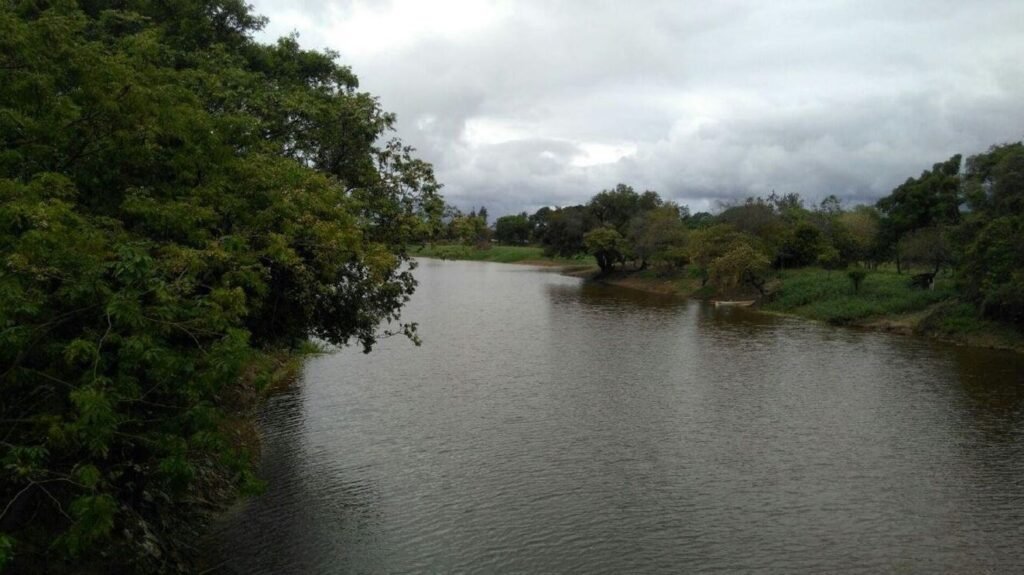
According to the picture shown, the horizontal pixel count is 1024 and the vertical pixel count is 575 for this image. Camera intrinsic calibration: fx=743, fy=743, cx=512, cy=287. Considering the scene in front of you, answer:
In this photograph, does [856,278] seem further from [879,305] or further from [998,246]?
[998,246]

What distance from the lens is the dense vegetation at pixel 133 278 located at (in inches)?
389

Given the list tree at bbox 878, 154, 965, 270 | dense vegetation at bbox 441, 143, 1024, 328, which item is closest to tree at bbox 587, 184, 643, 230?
dense vegetation at bbox 441, 143, 1024, 328

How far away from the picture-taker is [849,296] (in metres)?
56.3

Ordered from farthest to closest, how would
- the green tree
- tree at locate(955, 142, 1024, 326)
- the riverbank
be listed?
the green tree < the riverbank < tree at locate(955, 142, 1024, 326)

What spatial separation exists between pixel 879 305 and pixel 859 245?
791 inches

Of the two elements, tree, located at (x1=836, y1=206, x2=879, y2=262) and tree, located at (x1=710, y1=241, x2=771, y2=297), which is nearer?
tree, located at (x1=710, y1=241, x2=771, y2=297)

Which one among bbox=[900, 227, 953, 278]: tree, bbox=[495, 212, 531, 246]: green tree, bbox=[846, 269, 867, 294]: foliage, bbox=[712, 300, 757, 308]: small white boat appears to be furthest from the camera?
bbox=[495, 212, 531, 246]: green tree

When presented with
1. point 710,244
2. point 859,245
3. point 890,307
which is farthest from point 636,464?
point 859,245

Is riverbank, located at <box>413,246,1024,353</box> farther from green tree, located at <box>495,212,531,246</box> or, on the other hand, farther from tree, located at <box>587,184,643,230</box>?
green tree, located at <box>495,212,531,246</box>

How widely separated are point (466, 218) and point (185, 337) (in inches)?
479

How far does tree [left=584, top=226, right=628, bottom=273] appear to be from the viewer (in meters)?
91.5

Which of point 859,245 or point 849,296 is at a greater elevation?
point 859,245

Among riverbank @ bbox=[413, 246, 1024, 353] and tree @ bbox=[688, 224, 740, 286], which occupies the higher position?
tree @ bbox=[688, 224, 740, 286]

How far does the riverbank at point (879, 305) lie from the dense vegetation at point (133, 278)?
28.6 meters
